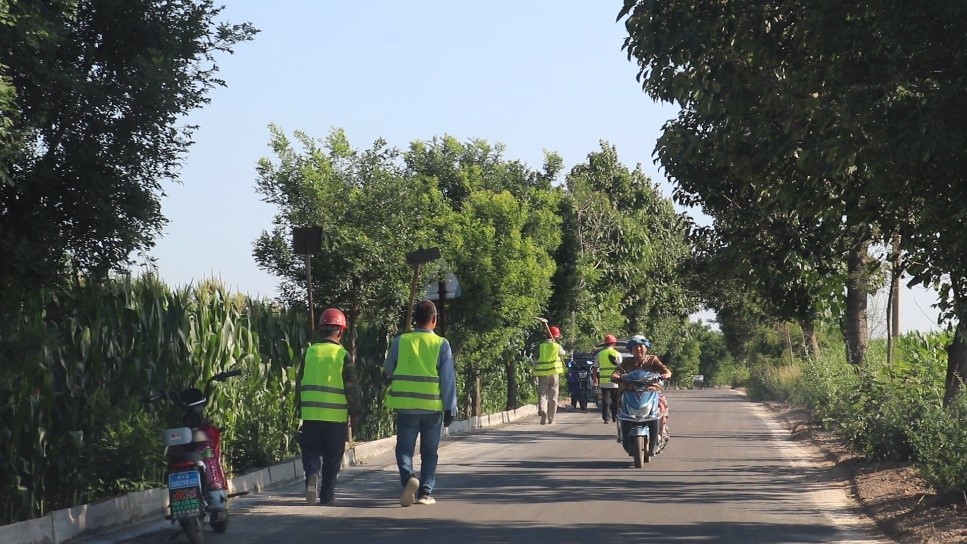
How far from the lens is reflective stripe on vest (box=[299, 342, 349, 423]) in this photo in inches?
480

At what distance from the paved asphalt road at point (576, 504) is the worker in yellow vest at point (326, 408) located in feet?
1.01

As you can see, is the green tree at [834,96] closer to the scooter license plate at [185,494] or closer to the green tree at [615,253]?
the scooter license plate at [185,494]

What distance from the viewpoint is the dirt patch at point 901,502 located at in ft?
33.4

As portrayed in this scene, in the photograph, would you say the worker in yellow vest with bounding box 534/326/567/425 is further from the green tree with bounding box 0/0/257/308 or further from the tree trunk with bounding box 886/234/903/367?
the green tree with bounding box 0/0/257/308

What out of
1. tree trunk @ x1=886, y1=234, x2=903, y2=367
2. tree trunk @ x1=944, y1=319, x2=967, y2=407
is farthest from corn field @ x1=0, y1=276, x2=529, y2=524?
tree trunk @ x1=944, y1=319, x2=967, y2=407

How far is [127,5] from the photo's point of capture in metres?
13.8

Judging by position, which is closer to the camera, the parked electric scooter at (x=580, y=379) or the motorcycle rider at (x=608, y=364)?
the motorcycle rider at (x=608, y=364)

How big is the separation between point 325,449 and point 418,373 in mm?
1218

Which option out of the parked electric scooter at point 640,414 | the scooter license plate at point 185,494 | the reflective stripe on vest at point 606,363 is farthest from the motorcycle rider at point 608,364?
the scooter license plate at point 185,494

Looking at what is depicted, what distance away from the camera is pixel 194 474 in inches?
382

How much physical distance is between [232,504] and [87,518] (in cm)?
233

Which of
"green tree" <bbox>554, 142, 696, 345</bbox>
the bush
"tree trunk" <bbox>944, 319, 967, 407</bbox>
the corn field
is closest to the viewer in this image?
the corn field

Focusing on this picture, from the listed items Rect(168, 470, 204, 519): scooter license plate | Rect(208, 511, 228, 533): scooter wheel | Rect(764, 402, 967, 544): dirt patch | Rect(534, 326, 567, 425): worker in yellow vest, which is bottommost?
Rect(764, 402, 967, 544): dirt patch

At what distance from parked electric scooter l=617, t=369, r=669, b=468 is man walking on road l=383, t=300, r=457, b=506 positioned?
463 centimetres
